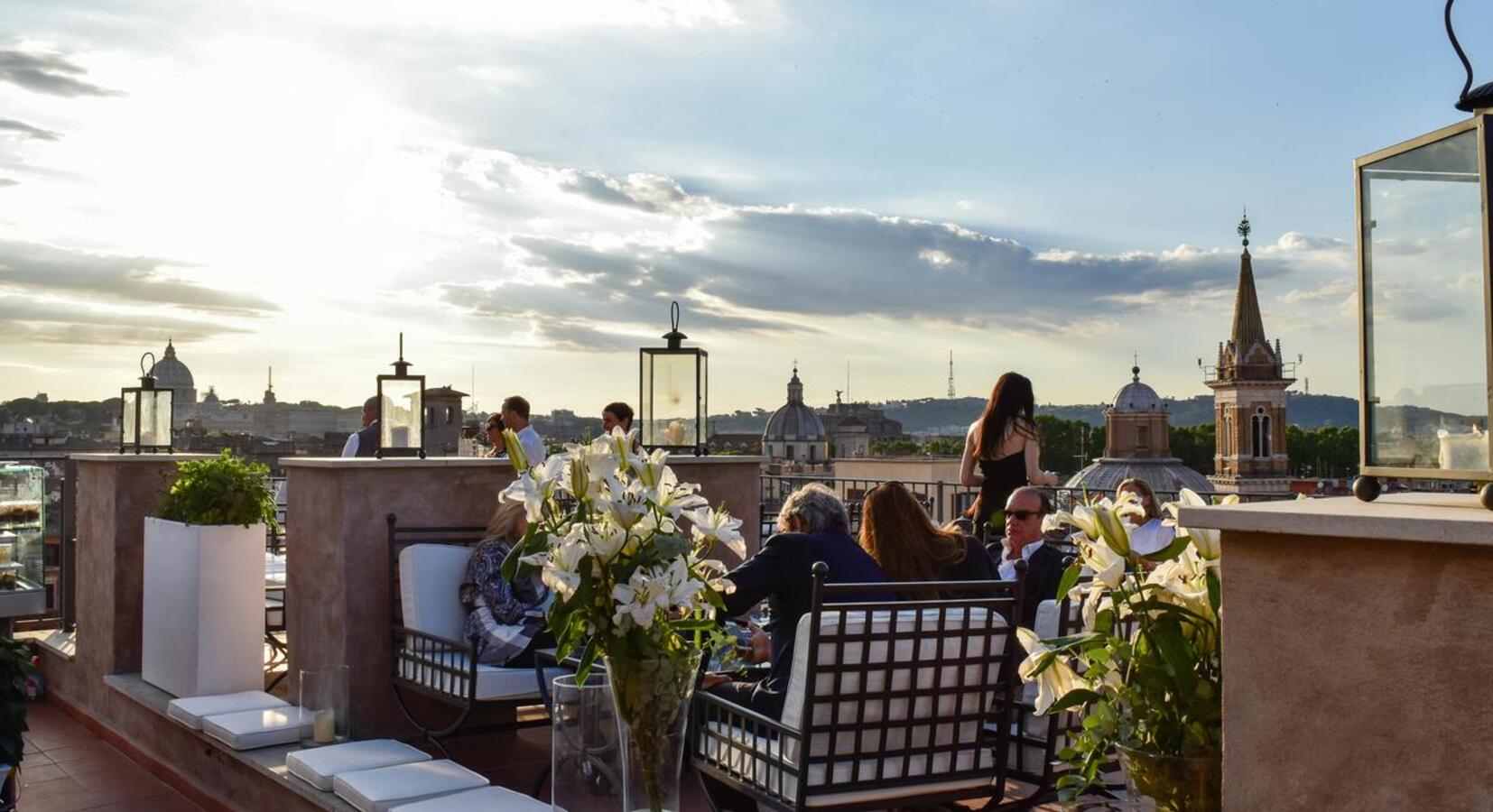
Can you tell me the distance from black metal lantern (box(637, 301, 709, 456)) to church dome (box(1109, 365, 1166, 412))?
94.5 meters

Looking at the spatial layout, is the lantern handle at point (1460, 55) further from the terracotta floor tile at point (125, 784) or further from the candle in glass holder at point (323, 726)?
the terracotta floor tile at point (125, 784)

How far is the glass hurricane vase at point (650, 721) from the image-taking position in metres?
2.29

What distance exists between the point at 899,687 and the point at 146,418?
5.27 meters

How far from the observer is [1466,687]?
1.31m

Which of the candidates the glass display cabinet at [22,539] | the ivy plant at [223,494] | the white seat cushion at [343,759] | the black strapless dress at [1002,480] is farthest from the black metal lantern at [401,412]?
the black strapless dress at [1002,480]

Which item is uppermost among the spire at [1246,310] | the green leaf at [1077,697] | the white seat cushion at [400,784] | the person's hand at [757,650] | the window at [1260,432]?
the spire at [1246,310]

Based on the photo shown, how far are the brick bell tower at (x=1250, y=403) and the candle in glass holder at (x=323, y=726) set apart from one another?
95836mm

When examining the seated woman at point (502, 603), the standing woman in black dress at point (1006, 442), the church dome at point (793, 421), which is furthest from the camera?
the church dome at point (793, 421)

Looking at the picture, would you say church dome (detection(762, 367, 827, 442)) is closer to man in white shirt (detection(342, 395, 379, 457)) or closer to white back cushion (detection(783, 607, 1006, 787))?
man in white shirt (detection(342, 395, 379, 457))

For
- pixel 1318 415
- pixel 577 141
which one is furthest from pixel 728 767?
pixel 1318 415

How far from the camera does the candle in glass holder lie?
420 cm

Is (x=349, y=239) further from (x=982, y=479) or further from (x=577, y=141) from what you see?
(x=982, y=479)

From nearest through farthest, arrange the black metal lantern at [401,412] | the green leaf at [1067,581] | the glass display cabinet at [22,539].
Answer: the green leaf at [1067,581], the black metal lantern at [401,412], the glass display cabinet at [22,539]

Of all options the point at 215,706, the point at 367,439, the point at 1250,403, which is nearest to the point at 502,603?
the point at 215,706
